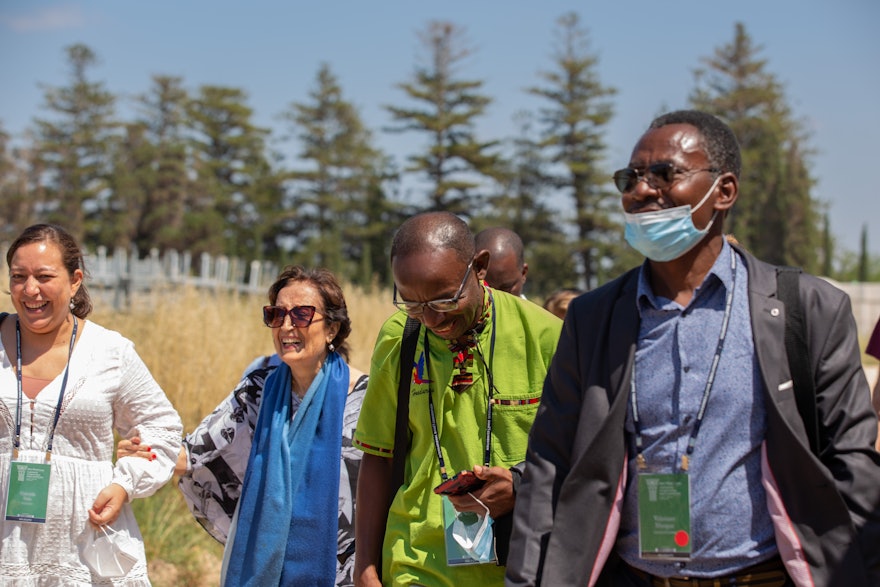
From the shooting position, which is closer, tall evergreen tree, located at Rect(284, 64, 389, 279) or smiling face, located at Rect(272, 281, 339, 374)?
smiling face, located at Rect(272, 281, 339, 374)

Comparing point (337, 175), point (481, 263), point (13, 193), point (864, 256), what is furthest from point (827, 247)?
point (481, 263)

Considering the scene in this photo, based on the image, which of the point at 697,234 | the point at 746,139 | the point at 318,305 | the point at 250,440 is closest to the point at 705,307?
the point at 697,234

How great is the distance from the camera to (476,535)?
3.03 metres

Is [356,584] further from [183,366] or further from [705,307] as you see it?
[183,366]

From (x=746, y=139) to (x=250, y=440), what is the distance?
46.1m

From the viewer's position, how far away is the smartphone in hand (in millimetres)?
2910

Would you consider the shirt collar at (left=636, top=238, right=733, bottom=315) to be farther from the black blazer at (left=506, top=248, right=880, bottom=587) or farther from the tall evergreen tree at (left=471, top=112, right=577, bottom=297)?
the tall evergreen tree at (left=471, top=112, right=577, bottom=297)

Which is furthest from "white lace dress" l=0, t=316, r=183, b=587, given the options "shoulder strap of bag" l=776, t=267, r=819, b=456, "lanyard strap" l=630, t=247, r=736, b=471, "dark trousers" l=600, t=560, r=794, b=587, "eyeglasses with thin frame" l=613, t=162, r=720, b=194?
"shoulder strap of bag" l=776, t=267, r=819, b=456

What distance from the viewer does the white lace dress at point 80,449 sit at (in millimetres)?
3998

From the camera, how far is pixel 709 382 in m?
2.42

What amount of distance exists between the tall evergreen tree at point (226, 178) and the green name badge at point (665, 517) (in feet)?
150

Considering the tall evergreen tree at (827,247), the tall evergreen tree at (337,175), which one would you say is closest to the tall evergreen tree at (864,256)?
the tall evergreen tree at (827,247)

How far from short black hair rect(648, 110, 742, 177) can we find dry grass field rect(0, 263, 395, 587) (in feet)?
18.6

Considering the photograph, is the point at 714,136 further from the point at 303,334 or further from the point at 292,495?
the point at 292,495
